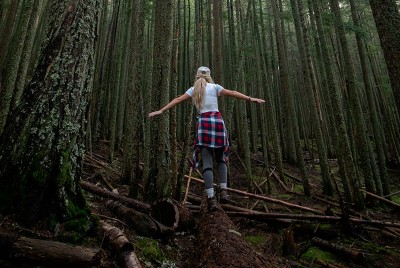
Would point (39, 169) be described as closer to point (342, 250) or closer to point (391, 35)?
point (342, 250)

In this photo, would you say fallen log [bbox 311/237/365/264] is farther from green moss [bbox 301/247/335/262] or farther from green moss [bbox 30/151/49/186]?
green moss [bbox 30/151/49/186]

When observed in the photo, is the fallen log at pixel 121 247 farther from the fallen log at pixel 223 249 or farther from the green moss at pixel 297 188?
the green moss at pixel 297 188

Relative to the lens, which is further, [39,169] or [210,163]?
[210,163]

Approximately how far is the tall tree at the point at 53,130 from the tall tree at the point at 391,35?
3140 millimetres

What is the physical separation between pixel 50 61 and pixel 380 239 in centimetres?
432

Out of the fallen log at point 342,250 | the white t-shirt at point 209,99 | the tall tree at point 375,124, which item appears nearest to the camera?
the fallen log at point 342,250

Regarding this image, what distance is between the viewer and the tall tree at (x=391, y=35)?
311 centimetres

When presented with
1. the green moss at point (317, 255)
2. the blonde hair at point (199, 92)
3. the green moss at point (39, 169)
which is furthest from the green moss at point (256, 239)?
the green moss at point (39, 169)

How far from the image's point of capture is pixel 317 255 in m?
3.18

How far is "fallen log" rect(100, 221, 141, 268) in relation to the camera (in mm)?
1846

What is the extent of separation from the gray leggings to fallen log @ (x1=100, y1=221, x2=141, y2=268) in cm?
124

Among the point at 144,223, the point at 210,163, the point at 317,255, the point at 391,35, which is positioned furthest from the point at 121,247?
the point at 391,35

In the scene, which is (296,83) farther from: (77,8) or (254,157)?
Result: (77,8)

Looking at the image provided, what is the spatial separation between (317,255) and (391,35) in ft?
8.55
